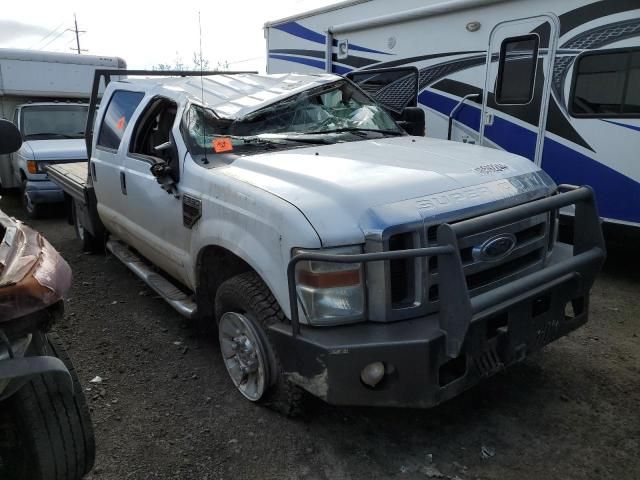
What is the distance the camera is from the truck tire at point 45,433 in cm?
203

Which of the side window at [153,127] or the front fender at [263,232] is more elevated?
the side window at [153,127]

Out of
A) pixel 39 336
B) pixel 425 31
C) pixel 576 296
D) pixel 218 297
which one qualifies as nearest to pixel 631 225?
pixel 576 296

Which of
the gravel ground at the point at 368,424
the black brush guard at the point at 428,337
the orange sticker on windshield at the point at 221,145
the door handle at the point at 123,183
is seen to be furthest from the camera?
the door handle at the point at 123,183

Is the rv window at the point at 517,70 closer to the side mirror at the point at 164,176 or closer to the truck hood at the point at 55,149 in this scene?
the side mirror at the point at 164,176

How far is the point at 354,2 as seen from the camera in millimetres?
7195

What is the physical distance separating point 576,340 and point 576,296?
47.3 inches

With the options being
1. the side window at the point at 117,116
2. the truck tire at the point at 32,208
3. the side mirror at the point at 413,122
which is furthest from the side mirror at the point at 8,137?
the truck tire at the point at 32,208

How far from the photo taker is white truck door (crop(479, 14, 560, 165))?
5434mm

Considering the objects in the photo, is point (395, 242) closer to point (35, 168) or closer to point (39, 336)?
point (39, 336)

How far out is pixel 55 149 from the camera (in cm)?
840

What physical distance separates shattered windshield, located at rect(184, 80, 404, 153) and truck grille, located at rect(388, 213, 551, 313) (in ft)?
4.78

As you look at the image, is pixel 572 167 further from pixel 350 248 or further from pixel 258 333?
pixel 258 333

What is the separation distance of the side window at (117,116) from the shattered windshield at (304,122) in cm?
112

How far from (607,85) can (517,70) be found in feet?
3.17
